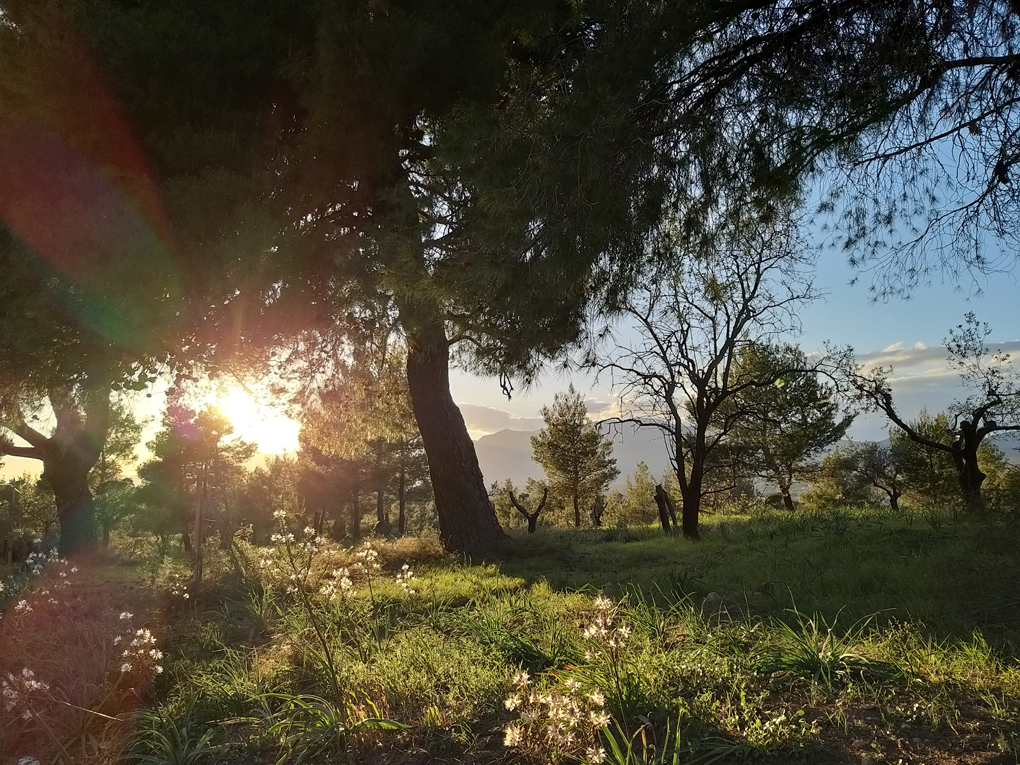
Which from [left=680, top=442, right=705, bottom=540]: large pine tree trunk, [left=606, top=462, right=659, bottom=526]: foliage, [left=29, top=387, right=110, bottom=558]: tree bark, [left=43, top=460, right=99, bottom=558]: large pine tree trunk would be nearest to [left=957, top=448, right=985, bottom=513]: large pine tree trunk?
[left=680, top=442, right=705, bottom=540]: large pine tree trunk

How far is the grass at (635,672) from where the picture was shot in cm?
257

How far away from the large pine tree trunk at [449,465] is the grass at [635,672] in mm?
3909

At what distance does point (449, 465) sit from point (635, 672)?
7.28 metres

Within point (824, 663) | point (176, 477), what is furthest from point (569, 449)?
point (824, 663)

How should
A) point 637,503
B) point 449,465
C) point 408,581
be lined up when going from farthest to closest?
point 637,503 < point 449,465 < point 408,581

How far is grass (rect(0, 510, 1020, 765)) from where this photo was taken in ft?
8.43

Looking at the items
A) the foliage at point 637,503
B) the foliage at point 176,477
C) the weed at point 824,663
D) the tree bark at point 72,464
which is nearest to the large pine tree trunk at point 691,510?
the weed at point 824,663

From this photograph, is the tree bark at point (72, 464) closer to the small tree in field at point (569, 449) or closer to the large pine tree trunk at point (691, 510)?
the large pine tree trunk at point (691, 510)

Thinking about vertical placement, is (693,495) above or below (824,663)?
above

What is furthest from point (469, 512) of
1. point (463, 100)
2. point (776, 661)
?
point (776, 661)

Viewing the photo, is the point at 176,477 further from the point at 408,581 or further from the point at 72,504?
the point at 408,581

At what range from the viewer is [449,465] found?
10.2 meters

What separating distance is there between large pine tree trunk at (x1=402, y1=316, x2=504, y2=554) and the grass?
12.8 feet

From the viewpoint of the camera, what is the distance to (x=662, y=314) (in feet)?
26.5
